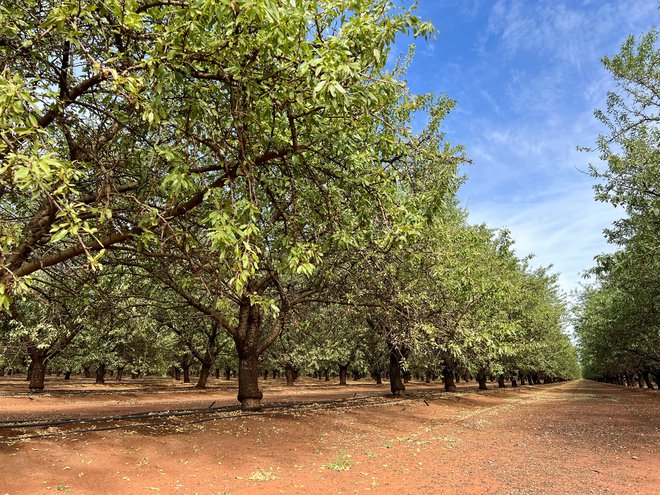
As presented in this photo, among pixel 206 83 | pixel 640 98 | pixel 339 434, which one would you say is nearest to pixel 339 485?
pixel 339 434

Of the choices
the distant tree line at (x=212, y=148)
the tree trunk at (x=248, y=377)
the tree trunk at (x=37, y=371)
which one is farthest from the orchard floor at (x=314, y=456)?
the tree trunk at (x=37, y=371)

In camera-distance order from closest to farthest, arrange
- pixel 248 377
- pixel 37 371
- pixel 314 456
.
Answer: pixel 314 456
pixel 248 377
pixel 37 371

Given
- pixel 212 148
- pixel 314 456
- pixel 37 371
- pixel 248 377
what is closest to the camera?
pixel 212 148

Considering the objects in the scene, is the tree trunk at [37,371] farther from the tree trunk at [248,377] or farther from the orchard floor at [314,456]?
the tree trunk at [248,377]

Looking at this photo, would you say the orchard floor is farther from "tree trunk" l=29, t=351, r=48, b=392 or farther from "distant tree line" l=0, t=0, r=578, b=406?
"tree trunk" l=29, t=351, r=48, b=392

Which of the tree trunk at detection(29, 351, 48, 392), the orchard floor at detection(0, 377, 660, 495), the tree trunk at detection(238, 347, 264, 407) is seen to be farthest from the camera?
the tree trunk at detection(29, 351, 48, 392)

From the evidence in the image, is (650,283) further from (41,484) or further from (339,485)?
(41,484)

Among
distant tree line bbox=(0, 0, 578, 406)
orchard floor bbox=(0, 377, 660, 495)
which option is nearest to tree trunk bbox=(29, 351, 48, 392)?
orchard floor bbox=(0, 377, 660, 495)

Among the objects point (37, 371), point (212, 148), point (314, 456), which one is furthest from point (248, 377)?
point (37, 371)

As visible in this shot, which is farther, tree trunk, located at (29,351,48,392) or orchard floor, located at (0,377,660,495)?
tree trunk, located at (29,351,48,392)

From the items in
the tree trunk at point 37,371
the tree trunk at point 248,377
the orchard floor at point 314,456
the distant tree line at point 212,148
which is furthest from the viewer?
the tree trunk at point 37,371

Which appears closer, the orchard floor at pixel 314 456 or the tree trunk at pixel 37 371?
the orchard floor at pixel 314 456

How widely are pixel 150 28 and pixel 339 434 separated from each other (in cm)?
1216

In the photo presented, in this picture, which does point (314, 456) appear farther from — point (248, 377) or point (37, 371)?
point (37, 371)
